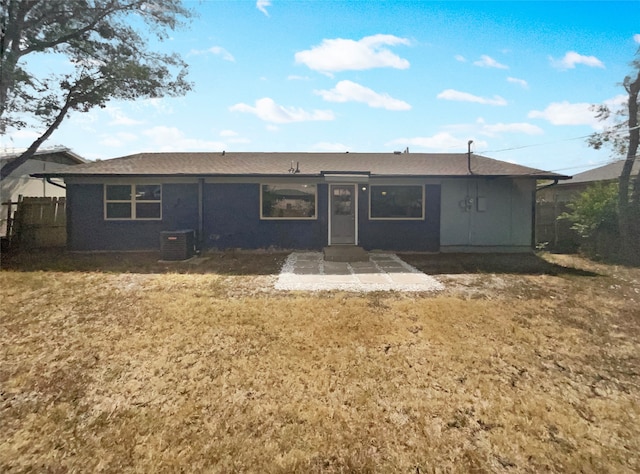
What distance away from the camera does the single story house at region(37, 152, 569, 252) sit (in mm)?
10461

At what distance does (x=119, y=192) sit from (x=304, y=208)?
5850 millimetres

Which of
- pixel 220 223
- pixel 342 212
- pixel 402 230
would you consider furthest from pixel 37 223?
pixel 402 230

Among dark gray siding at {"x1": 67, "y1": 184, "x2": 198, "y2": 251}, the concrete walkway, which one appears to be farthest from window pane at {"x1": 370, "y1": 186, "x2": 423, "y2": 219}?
dark gray siding at {"x1": 67, "y1": 184, "x2": 198, "y2": 251}

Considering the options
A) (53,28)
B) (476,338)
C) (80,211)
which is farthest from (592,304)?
(53,28)

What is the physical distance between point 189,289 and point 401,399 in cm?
479

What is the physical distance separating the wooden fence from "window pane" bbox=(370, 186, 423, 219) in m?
10.5

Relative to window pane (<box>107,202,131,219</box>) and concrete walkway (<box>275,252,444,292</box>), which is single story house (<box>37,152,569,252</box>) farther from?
concrete walkway (<box>275,252,444,292</box>)

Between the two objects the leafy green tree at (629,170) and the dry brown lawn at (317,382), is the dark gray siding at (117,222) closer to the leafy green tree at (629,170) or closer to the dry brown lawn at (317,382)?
the dry brown lawn at (317,382)

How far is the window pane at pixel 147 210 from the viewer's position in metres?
10.6

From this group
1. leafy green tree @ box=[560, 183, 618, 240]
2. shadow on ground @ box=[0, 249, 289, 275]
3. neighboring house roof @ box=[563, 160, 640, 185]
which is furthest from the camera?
neighboring house roof @ box=[563, 160, 640, 185]

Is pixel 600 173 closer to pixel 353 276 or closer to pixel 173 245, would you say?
pixel 353 276

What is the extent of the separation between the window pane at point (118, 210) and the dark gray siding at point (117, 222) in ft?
0.57

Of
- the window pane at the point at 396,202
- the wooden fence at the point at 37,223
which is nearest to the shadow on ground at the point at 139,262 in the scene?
the wooden fence at the point at 37,223

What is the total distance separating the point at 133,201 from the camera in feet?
34.7
